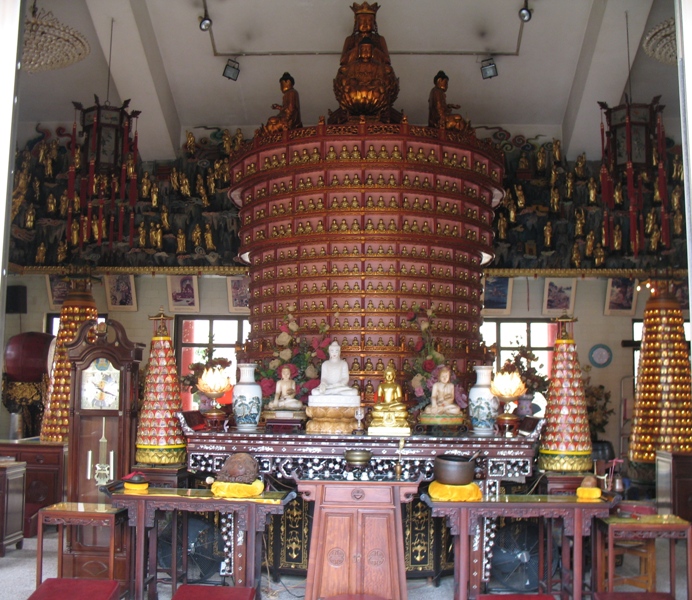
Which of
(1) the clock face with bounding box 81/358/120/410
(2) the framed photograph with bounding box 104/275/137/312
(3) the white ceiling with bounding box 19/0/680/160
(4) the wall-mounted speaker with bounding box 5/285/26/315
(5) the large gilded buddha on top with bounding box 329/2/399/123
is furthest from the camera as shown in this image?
(4) the wall-mounted speaker with bounding box 5/285/26/315

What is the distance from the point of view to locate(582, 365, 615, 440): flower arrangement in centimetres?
980

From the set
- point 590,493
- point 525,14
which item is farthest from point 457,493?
point 525,14

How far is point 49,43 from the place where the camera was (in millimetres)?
7992

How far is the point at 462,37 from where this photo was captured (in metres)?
9.48

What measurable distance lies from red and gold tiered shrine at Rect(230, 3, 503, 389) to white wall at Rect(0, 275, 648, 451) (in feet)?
11.2

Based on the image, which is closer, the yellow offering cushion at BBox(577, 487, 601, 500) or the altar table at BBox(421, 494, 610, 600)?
the altar table at BBox(421, 494, 610, 600)

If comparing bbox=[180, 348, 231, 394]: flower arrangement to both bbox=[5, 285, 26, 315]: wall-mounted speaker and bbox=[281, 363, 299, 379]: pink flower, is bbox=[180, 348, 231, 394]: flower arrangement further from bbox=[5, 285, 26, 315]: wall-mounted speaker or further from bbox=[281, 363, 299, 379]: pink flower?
bbox=[5, 285, 26, 315]: wall-mounted speaker

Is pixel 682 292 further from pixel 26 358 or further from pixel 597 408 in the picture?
pixel 26 358

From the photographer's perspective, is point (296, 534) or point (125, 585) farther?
point (296, 534)

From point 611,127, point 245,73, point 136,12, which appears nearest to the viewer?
point 611,127

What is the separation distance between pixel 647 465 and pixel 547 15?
5.26 meters

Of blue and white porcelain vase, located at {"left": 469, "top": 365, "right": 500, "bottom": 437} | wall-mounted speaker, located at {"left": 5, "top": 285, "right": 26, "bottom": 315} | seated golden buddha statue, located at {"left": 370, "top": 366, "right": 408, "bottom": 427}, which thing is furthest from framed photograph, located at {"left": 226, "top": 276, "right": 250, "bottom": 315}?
blue and white porcelain vase, located at {"left": 469, "top": 365, "right": 500, "bottom": 437}

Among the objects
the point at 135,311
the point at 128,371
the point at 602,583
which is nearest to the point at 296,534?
the point at 128,371

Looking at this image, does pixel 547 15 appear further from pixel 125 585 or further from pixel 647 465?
pixel 125 585
